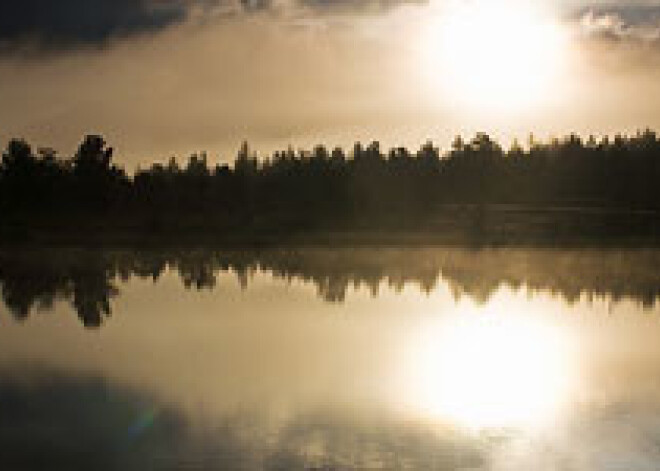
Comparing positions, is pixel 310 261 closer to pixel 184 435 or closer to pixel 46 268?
pixel 46 268

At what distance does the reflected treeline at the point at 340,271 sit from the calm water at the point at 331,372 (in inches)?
14.6

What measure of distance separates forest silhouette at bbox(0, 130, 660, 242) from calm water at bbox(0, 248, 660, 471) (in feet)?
189

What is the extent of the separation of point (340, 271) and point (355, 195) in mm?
93159

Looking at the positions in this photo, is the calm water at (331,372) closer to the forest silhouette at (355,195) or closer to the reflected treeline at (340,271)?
the reflected treeline at (340,271)

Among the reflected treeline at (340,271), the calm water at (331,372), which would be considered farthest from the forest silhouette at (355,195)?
the calm water at (331,372)

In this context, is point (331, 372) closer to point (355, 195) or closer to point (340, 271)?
point (340, 271)

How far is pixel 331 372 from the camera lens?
29.8 meters

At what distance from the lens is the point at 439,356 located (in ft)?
108

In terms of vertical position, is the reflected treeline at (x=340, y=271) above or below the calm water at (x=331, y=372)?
below

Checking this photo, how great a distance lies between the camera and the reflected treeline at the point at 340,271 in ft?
166

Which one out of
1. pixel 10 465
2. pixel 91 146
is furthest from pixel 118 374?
pixel 91 146

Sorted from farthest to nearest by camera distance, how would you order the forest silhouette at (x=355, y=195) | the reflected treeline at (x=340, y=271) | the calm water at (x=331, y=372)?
the forest silhouette at (x=355, y=195), the reflected treeline at (x=340, y=271), the calm water at (x=331, y=372)

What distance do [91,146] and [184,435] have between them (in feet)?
447

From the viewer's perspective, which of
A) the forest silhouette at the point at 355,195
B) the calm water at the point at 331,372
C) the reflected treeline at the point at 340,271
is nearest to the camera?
the calm water at the point at 331,372
